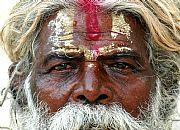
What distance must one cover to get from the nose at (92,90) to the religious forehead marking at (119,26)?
0.73 feet

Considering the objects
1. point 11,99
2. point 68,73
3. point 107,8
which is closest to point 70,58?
point 68,73

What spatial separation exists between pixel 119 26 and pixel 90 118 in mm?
517

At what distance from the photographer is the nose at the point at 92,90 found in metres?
3.54

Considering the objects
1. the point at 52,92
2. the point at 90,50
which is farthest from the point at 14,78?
the point at 90,50

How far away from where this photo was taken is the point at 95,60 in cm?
367

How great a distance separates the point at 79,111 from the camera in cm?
353

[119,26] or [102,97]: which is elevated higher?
[119,26]

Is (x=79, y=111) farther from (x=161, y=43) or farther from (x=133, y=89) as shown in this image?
(x=161, y=43)

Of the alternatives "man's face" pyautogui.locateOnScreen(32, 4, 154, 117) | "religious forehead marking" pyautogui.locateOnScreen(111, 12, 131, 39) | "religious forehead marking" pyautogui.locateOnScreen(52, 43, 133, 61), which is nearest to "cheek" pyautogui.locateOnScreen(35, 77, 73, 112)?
"man's face" pyautogui.locateOnScreen(32, 4, 154, 117)

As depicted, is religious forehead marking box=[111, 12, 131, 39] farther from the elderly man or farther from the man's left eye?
the man's left eye

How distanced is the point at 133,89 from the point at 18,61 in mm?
699

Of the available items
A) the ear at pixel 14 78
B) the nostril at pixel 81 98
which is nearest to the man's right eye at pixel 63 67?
the nostril at pixel 81 98

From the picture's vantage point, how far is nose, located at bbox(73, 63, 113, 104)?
3.54 metres

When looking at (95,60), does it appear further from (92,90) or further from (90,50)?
(92,90)
